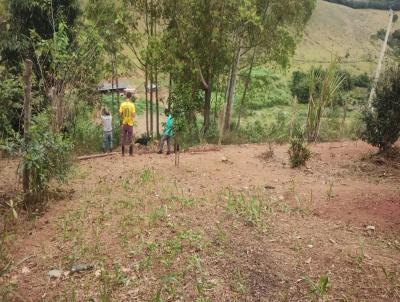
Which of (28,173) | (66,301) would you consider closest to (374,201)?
(66,301)

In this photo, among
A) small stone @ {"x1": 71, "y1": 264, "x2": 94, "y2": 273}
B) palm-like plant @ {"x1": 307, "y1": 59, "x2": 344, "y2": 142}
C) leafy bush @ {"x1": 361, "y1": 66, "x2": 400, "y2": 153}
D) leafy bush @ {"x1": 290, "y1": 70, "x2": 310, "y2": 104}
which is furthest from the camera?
leafy bush @ {"x1": 290, "y1": 70, "x2": 310, "y2": 104}

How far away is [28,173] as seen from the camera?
5.92 metres

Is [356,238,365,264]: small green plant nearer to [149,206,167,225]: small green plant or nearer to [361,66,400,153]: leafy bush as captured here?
[149,206,167,225]: small green plant

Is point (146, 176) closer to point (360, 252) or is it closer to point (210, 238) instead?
point (210, 238)

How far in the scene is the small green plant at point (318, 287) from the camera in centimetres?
383

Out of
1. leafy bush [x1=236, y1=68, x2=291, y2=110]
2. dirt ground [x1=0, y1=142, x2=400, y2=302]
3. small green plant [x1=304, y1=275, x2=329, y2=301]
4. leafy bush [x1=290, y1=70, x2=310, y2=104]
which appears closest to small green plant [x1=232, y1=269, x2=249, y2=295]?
dirt ground [x1=0, y1=142, x2=400, y2=302]

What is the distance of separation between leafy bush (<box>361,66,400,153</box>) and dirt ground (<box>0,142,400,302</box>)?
46.9 inches

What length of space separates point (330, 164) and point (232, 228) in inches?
173

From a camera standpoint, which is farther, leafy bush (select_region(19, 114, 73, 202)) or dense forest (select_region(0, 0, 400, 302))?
leafy bush (select_region(19, 114, 73, 202))

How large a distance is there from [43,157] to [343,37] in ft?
128

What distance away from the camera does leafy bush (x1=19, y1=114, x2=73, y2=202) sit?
18.8 ft

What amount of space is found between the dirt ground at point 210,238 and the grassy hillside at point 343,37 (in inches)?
1028

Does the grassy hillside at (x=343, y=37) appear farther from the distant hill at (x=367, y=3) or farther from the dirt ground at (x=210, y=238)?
the dirt ground at (x=210, y=238)

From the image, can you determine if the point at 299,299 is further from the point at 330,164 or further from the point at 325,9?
the point at 325,9
